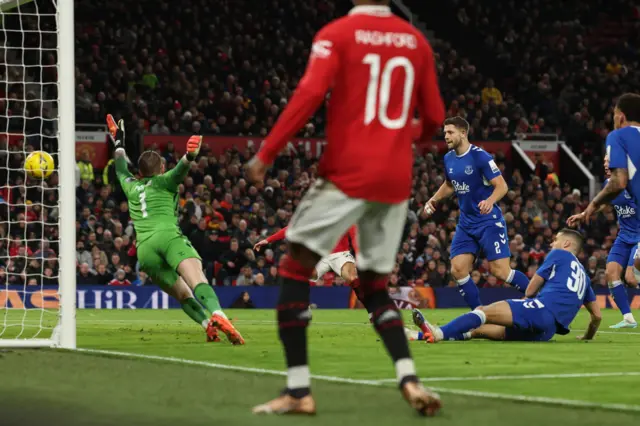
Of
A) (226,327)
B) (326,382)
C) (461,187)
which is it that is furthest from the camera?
(461,187)

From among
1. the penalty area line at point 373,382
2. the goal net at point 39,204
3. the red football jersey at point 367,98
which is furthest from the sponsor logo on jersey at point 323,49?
the goal net at point 39,204

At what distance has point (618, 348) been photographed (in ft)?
33.1

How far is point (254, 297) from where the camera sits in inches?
859

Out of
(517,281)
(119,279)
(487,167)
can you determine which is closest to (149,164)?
(487,167)

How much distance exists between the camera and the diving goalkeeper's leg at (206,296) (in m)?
9.80

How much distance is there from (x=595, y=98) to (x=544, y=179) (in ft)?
15.6

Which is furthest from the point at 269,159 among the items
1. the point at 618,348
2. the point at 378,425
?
the point at 618,348

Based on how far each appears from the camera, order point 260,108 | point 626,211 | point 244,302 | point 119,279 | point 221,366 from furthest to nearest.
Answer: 1. point 260,108
2. point 244,302
3. point 119,279
4. point 626,211
5. point 221,366

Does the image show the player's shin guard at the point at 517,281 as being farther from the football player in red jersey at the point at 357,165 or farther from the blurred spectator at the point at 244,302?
the blurred spectator at the point at 244,302

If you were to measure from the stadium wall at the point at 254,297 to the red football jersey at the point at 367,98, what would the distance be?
1496cm

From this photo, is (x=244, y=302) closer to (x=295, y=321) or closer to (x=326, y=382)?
(x=326, y=382)

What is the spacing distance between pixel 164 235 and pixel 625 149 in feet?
13.9

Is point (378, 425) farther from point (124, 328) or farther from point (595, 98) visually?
point (595, 98)

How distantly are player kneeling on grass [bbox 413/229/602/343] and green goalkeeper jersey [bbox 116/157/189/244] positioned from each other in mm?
2517
